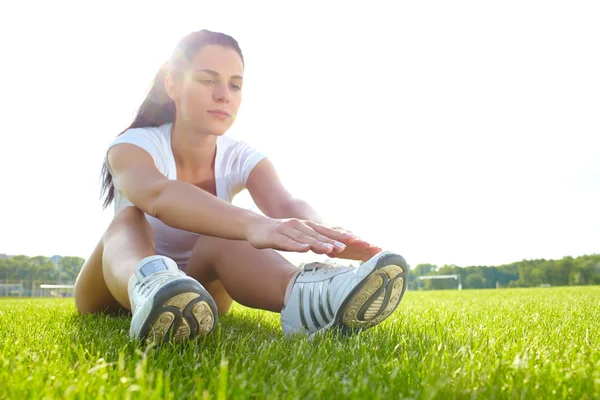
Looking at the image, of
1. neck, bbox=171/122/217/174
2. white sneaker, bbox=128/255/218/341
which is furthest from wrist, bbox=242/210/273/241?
neck, bbox=171/122/217/174

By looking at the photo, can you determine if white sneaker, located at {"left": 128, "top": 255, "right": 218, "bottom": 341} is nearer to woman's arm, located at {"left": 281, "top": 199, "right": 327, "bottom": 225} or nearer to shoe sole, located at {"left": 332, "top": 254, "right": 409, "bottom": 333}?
shoe sole, located at {"left": 332, "top": 254, "right": 409, "bottom": 333}

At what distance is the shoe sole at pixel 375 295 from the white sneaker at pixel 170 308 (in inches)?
20.7

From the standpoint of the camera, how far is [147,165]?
2.46 metres

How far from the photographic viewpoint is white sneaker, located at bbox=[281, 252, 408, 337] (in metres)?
1.84

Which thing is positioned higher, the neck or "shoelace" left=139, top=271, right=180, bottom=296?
the neck

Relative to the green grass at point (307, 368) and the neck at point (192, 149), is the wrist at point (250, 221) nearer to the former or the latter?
the green grass at point (307, 368)

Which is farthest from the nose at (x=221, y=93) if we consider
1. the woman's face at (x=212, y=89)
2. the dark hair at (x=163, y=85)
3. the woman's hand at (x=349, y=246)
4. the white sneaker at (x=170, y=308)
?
the white sneaker at (x=170, y=308)

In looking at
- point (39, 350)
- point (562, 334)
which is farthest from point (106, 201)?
point (562, 334)

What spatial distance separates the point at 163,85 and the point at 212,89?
609 mm

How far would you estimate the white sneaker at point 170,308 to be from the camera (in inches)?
Result: 64.2

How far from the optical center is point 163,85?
121 inches

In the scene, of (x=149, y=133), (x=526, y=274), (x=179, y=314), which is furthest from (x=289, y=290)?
(x=526, y=274)

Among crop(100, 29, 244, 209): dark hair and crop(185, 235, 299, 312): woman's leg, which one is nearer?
crop(185, 235, 299, 312): woman's leg

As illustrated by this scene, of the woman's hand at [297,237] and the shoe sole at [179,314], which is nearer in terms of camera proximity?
the shoe sole at [179,314]
